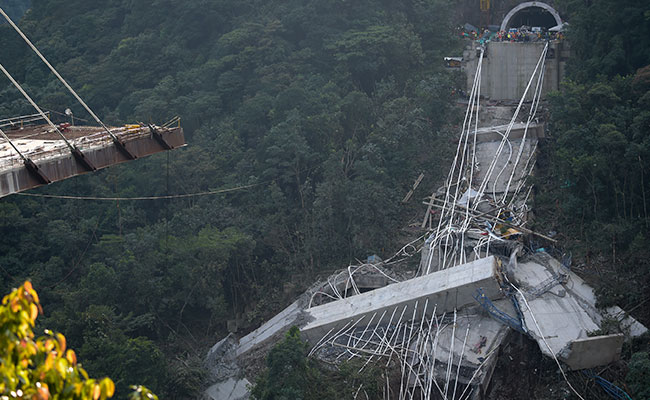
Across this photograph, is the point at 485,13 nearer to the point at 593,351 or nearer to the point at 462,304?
the point at 462,304

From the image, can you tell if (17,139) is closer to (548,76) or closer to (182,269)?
(182,269)

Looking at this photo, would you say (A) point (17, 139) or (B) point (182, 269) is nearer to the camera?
(A) point (17, 139)

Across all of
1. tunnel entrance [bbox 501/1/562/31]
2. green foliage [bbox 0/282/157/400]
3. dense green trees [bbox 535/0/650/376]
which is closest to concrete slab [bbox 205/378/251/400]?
dense green trees [bbox 535/0/650/376]

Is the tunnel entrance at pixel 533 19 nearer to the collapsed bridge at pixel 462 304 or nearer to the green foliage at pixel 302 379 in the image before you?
the collapsed bridge at pixel 462 304

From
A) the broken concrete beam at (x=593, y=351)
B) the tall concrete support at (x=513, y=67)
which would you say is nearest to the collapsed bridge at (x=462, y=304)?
the broken concrete beam at (x=593, y=351)

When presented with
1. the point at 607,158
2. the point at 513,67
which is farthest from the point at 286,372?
the point at 513,67

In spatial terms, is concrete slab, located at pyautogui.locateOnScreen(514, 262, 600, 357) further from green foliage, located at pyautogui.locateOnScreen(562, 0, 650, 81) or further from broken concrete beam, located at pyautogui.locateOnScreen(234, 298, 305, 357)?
green foliage, located at pyautogui.locateOnScreen(562, 0, 650, 81)

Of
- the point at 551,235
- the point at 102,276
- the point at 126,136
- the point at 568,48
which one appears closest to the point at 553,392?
the point at 551,235
